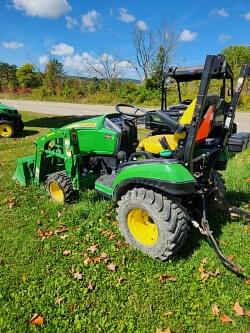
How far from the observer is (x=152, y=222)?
3514mm

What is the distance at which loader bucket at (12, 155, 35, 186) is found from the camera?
5207 millimetres

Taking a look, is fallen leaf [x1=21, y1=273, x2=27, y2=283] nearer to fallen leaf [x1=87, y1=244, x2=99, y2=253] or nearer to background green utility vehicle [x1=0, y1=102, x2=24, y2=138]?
fallen leaf [x1=87, y1=244, x2=99, y2=253]

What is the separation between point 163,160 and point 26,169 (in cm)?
284

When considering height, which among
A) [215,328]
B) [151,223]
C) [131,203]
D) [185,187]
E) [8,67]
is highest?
[8,67]

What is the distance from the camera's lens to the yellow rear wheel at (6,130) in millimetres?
10438

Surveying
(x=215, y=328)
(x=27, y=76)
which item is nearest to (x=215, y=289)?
(x=215, y=328)

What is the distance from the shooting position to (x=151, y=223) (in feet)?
11.5

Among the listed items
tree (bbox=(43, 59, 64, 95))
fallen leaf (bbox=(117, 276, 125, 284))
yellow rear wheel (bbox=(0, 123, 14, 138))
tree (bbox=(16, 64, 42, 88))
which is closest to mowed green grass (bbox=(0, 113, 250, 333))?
fallen leaf (bbox=(117, 276, 125, 284))

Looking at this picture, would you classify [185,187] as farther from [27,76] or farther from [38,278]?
[27,76]

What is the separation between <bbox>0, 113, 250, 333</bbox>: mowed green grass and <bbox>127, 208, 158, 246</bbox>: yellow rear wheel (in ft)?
0.52

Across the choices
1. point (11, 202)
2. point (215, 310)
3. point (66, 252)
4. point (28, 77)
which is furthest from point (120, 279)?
point (28, 77)

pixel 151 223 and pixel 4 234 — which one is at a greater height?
pixel 151 223

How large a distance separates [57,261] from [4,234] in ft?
3.01

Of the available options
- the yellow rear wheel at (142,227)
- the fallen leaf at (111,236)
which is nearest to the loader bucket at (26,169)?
the fallen leaf at (111,236)
